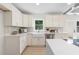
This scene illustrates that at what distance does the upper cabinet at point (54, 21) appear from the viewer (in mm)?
8203

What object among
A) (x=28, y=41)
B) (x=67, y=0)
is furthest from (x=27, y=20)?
(x=67, y=0)

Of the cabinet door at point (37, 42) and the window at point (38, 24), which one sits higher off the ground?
the window at point (38, 24)

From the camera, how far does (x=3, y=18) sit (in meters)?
4.97

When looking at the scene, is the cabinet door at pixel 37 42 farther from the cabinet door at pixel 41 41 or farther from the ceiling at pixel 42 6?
the ceiling at pixel 42 6

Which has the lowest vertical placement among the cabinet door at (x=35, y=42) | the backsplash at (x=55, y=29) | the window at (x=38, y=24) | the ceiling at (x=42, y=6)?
the cabinet door at (x=35, y=42)

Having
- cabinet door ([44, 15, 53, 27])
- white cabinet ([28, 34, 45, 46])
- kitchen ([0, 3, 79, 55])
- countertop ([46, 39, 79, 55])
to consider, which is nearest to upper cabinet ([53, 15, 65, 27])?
kitchen ([0, 3, 79, 55])

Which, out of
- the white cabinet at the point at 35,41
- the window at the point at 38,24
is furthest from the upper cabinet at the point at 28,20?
the white cabinet at the point at 35,41

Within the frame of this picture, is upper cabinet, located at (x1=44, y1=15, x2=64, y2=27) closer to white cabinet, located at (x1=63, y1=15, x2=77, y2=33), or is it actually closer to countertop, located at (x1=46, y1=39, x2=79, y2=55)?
white cabinet, located at (x1=63, y1=15, x2=77, y2=33)

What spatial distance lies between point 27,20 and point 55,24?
1798 mm

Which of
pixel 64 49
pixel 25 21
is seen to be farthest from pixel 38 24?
pixel 64 49

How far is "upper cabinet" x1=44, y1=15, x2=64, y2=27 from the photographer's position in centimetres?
820

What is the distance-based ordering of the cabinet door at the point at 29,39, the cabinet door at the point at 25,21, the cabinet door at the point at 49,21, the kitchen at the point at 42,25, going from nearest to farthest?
the kitchen at the point at 42,25 → the cabinet door at the point at 29,39 → the cabinet door at the point at 25,21 → the cabinet door at the point at 49,21

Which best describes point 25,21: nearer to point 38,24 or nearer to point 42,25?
point 38,24

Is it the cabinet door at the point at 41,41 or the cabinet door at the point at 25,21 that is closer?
the cabinet door at the point at 41,41
